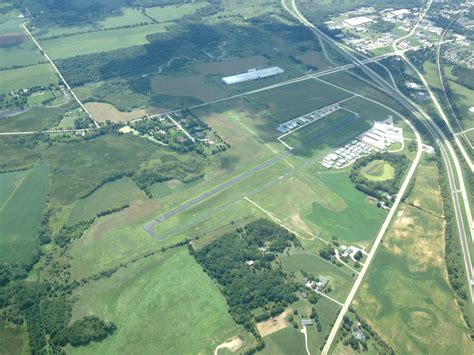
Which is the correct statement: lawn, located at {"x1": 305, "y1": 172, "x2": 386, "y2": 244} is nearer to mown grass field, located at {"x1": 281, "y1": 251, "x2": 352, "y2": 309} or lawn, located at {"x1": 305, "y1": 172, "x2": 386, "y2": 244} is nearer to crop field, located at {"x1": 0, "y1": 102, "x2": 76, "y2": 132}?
mown grass field, located at {"x1": 281, "y1": 251, "x2": 352, "y2": 309}

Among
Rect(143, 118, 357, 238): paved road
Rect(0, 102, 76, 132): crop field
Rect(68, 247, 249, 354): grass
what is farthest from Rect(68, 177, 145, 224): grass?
Rect(0, 102, 76, 132): crop field

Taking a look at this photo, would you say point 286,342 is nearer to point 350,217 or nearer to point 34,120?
point 350,217

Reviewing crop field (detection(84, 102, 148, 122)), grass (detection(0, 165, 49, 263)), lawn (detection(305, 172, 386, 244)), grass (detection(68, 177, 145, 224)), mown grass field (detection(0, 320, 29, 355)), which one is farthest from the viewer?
crop field (detection(84, 102, 148, 122))

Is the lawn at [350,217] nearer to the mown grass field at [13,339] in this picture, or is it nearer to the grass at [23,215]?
the grass at [23,215]

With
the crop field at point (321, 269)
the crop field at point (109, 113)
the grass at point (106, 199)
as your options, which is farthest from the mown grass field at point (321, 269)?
the crop field at point (109, 113)

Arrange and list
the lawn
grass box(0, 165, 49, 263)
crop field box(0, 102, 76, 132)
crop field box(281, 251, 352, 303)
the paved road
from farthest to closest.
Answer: crop field box(0, 102, 76, 132)
the lawn
the paved road
grass box(0, 165, 49, 263)
crop field box(281, 251, 352, 303)

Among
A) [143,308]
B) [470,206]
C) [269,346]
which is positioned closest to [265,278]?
[269,346]

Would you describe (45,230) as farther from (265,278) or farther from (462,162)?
(462,162)
